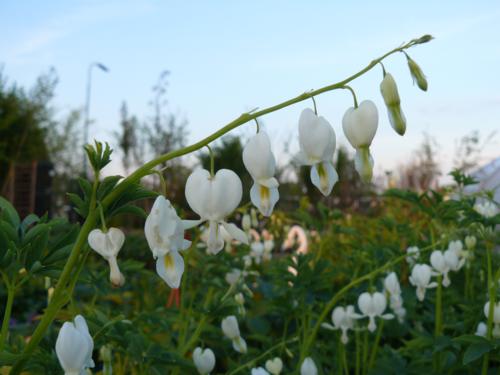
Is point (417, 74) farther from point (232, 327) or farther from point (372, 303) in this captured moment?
point (372, 303)

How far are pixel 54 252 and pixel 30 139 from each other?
50.6ft

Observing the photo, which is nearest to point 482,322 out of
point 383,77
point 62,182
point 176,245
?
point 383,77

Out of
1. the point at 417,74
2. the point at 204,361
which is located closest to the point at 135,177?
the point at 417,74

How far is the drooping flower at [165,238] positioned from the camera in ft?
3.07

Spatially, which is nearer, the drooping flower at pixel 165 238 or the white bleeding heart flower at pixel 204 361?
the drooping flower at pixel 165 238

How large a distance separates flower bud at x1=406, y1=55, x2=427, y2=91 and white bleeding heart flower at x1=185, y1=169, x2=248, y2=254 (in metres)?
0.33

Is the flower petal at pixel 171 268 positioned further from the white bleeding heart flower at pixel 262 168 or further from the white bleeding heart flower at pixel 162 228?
the white bleeding heart flower at pixel 262 168

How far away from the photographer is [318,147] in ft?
3.26

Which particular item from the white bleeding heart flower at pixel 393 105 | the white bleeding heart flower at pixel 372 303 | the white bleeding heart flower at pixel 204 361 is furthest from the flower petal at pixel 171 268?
the white bleeding heart flower at pixel 372 303

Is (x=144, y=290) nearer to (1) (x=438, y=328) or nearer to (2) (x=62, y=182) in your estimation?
(1) (x=438, y=328)

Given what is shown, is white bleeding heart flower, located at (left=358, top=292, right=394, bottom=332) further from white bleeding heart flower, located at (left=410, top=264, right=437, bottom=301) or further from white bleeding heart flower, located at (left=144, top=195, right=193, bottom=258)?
white bleeding heart flower, located at (left=144, top=195, right=193, bottom=258)

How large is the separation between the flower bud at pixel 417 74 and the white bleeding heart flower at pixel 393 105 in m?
0.04

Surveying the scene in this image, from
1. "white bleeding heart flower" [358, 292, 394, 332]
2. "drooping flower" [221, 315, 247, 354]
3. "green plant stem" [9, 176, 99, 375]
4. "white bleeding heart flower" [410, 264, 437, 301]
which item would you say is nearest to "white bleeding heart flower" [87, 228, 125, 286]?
"green plant stem" [9, 176, 99, 375]

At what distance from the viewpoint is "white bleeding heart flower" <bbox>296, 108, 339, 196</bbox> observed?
A: 99cm
